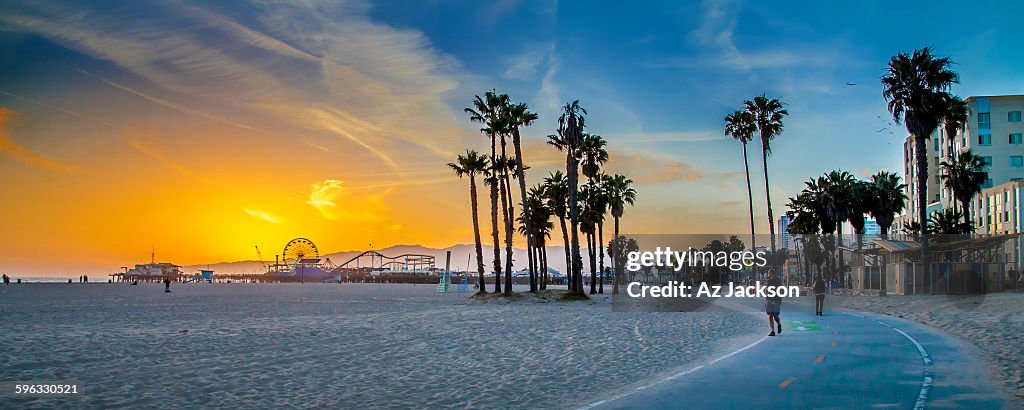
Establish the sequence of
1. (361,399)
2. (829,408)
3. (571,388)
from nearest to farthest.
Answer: (829,408) → (361,399) → (571,388)

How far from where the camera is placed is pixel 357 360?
64.9 ft

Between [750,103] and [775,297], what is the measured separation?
2138 inches

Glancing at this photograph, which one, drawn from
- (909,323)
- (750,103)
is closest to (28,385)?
(909,323)

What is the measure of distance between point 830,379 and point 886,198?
73645 millimetres

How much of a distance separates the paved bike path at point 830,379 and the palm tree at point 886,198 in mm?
63384

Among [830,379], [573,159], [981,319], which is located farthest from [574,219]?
[830,379]

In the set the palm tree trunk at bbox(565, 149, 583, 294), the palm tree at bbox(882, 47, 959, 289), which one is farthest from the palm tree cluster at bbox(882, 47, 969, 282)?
the palm tree trunk at bbox(565, 149, 583, 294)

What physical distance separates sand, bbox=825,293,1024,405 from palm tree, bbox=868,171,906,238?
34.5 m

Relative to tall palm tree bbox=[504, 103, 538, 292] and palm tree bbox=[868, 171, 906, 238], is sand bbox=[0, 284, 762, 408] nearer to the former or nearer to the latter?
tall palm tree bbox=[504, 103, 538, 292]

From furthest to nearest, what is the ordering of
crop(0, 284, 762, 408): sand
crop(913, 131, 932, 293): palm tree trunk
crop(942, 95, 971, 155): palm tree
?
crop(942, 95, 971, 155): palm tree < crop(913, 131, 932, 293): palm tree trunk < crop(0, 284, 762, 408): sand

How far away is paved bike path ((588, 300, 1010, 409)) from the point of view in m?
11.8

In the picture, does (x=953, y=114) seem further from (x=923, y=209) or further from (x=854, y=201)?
(x=854, y=201)

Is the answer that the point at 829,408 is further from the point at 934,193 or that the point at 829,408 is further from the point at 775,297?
the point at 934,193

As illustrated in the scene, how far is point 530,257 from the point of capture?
73250mm
